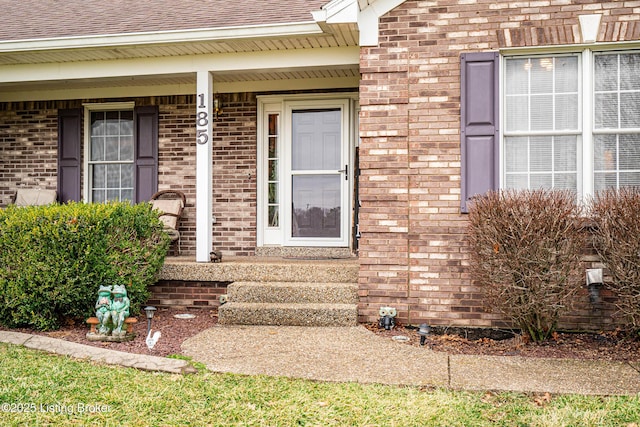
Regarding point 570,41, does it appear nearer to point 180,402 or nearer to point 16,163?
point 180,402

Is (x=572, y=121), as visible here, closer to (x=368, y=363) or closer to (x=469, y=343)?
(x=469, y=343)

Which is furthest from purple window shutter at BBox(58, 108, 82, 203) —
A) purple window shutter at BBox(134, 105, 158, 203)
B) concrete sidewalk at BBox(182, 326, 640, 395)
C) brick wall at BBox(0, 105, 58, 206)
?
concrete sidewalk at BBox(182, 326, 640, 395)

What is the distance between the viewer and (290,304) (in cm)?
573

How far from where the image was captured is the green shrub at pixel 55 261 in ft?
17.0

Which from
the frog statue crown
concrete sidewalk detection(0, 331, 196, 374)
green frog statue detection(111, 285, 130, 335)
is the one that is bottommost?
concrete sidewalk detection(0, 331, 196, 374)

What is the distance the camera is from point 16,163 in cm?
852

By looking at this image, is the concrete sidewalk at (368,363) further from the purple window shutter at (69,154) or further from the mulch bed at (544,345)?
the purple window shutter at (69,154)

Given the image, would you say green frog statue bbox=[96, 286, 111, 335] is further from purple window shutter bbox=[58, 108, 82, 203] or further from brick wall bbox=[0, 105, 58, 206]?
brick wall bbox=[0, 105, 58, 206]

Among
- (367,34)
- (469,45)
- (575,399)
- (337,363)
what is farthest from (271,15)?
(575,399)

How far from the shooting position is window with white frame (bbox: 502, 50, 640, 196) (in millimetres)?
5336

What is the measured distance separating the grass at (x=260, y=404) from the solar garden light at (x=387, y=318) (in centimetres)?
178

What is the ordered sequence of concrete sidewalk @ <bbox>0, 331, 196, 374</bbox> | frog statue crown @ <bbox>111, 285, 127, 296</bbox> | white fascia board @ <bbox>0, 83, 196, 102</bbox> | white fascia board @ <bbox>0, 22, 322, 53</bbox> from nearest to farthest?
concrete sidewalk @ <bbox>0, 331, 196, 374</bbox>, frog statue crown @ <bbox>111, 285, 127, 296</bbox>, white fascia board @ <bbox>0, 22, 322, 53</bbox>, white fascia board @ <bbox>0, 83, 196, 102</bbox>

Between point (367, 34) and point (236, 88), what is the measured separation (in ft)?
9.00

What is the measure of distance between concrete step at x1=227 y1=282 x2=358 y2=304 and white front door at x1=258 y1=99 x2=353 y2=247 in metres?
1.95
